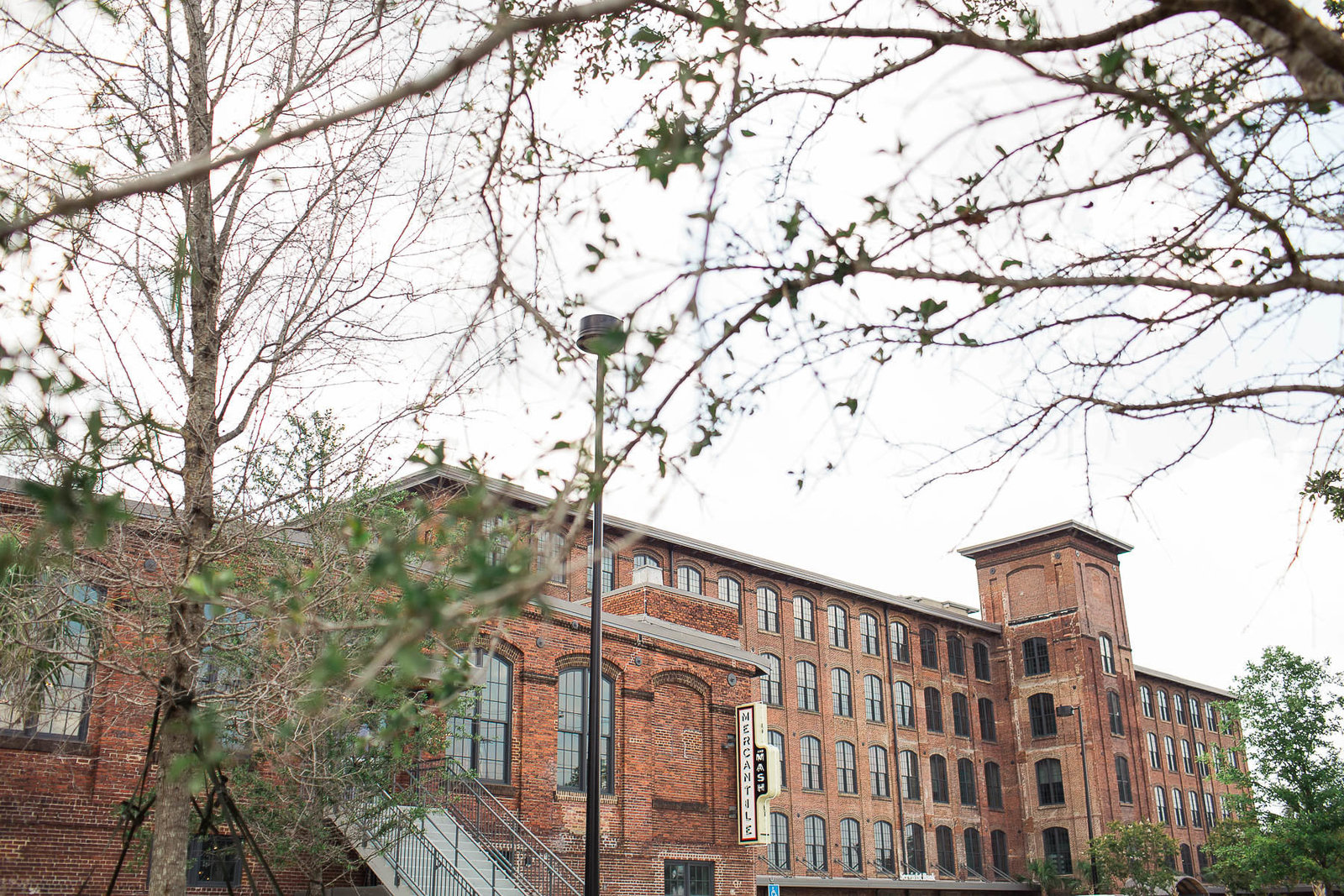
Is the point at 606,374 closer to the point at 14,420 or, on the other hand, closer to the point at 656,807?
the point at 14,420

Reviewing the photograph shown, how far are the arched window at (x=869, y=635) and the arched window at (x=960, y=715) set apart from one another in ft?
19.0

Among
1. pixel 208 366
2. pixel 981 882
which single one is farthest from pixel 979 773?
pixel 208 366

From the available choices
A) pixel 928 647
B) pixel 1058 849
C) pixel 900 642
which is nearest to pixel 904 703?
pixel 900 642

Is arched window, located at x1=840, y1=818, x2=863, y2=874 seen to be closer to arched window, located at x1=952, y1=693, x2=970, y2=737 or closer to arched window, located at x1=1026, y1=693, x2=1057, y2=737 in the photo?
arched window, located at x1=952, y1=693, x2=970, y2=737

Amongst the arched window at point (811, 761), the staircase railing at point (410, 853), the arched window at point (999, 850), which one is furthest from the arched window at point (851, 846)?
the staircase railing at point (410, 853)

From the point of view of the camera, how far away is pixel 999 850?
161ft

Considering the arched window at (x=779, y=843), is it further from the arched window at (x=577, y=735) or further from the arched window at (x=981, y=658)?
the arched window at (x=981, y=658)

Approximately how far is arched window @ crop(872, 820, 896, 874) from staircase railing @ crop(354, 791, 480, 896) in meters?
29.8

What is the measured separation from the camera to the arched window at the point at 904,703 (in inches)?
1843

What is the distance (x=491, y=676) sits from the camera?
21.8 metres

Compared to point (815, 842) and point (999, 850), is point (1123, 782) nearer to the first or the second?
point (999, 850)

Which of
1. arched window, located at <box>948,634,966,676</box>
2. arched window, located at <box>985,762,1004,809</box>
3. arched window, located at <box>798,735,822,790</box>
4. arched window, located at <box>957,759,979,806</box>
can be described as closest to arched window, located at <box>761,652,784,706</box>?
arched window, located at <box>798,735,822,790</box>

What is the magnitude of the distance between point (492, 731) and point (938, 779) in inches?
1265

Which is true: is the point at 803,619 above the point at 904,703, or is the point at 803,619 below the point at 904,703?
above
